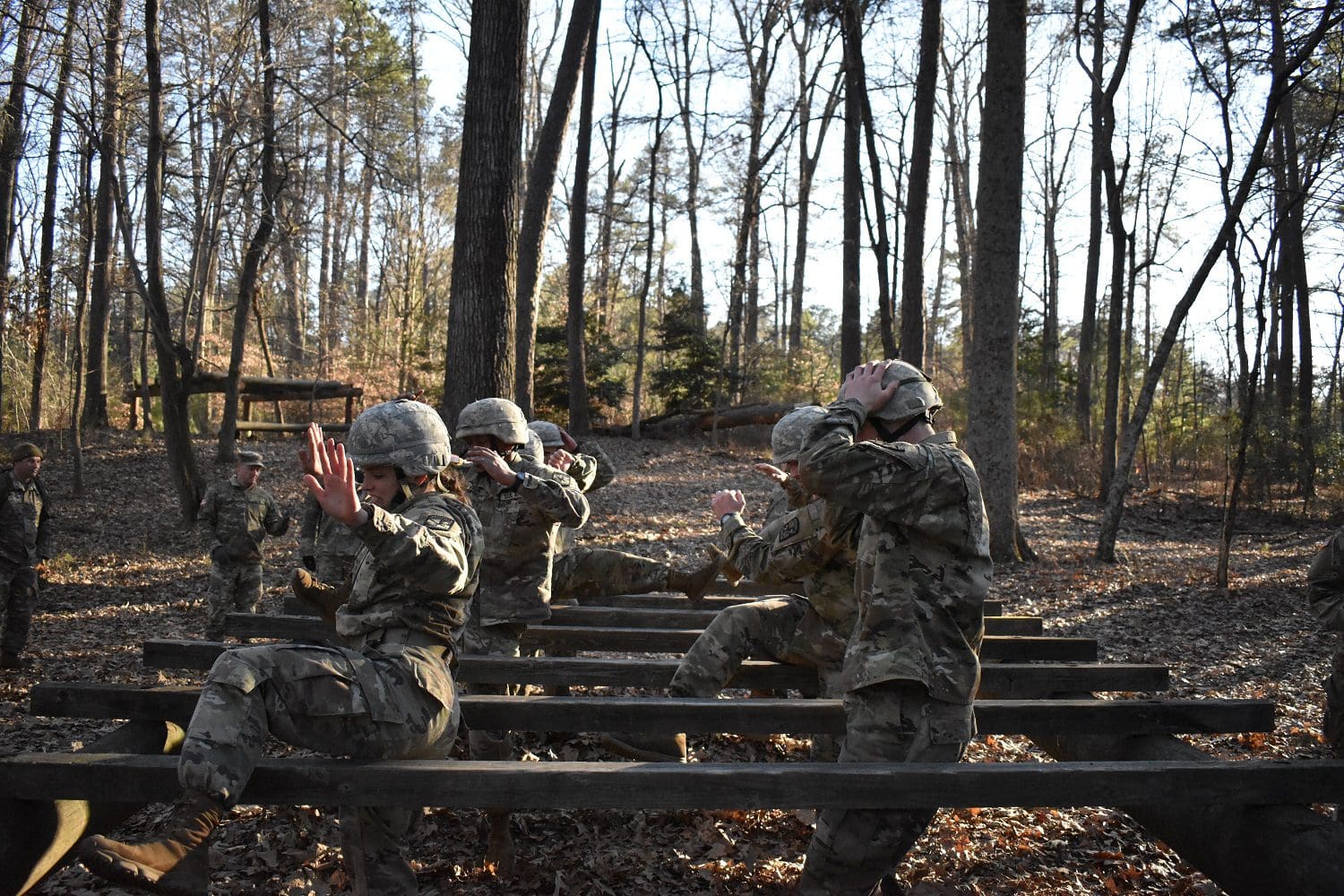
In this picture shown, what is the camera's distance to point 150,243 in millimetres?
13344

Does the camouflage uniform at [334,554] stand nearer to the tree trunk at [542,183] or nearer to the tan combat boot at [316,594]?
the tan combat boot at [316,594]

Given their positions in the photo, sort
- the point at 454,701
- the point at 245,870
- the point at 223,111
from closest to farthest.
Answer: the point at 454,701, the point at 245,870, the point at 223,111

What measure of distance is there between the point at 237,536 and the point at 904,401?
25.7ft

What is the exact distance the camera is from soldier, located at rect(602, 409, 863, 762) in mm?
4902

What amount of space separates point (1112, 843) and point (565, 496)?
11.7ft

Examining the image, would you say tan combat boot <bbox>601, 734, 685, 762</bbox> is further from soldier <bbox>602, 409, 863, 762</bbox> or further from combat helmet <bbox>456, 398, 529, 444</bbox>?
combat helmet <bbox>456, 398, 529, 444</bbox>

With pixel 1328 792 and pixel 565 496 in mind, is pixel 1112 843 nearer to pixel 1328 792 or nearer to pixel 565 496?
pixel 1328 792

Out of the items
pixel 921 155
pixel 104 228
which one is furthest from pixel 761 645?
pixel 104 228

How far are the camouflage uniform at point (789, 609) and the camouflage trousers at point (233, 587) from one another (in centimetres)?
609

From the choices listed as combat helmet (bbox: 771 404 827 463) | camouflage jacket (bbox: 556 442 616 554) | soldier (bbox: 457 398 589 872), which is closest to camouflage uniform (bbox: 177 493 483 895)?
soldier (bbox: 457 398 589 872)

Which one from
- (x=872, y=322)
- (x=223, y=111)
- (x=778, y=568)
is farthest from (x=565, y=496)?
(x=872, y=322)

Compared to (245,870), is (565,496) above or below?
above

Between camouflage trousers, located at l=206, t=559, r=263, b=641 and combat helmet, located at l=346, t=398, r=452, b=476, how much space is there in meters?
6.32

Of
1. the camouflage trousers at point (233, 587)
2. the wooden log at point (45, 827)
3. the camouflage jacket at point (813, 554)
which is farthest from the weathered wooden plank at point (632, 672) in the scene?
the camouflage trousers at point (233, 587)
